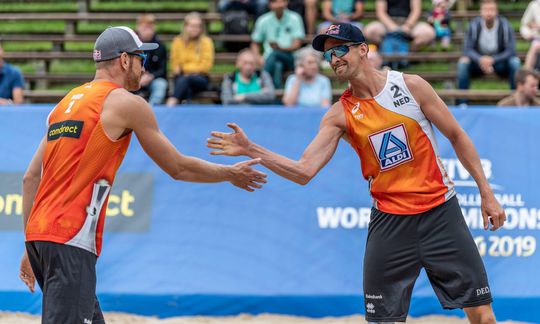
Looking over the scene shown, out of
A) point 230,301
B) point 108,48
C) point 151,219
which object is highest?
point 108,48

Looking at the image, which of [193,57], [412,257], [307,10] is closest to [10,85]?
[193,57]

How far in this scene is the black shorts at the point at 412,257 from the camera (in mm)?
5320

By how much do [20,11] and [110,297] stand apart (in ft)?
29.8

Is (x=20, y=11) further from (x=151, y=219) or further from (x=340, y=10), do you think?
(x=151, y=219)

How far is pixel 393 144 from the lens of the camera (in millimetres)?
5387

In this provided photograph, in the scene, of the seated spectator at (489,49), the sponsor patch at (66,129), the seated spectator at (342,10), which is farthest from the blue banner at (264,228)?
the seated spectator at (342,10)

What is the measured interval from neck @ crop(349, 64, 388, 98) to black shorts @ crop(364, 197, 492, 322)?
2.56 ft

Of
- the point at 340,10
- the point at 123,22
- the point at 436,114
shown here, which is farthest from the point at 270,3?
the point at 436,114

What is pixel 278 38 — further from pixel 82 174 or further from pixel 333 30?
pixel 82 174

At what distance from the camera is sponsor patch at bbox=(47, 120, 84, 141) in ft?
14.7

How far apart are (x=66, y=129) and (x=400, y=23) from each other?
28.7 feet

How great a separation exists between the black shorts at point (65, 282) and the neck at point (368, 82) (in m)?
1.99

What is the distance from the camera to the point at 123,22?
1405 centimetres

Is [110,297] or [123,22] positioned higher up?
[123,22]
